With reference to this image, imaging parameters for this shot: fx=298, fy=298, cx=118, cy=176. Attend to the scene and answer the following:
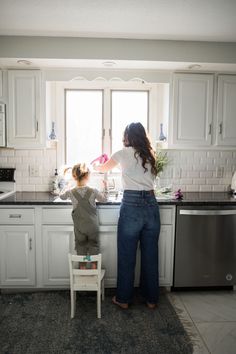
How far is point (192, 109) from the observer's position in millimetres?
3004

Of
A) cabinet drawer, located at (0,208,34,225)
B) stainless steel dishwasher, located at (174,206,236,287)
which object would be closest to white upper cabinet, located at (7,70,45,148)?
cabinet drawer, located at (0,208,34,225)

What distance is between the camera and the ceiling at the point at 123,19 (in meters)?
2.08

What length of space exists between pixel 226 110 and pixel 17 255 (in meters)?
2.47

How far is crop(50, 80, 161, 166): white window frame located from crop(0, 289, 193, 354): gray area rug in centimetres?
146

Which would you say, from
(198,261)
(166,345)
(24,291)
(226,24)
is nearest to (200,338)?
(166,345)

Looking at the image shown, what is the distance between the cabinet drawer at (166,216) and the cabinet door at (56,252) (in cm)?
83

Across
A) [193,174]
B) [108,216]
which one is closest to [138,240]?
[108,216]

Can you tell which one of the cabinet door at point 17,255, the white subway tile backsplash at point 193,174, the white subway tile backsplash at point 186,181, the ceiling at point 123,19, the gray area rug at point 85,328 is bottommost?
the gray area rug at point 85,328

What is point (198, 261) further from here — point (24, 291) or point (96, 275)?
point (24, 291)

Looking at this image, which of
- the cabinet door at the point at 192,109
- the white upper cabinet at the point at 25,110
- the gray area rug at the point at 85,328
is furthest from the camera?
the cabinet door at the point at 192,109

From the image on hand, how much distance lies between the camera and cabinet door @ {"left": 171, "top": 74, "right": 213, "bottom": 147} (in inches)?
117

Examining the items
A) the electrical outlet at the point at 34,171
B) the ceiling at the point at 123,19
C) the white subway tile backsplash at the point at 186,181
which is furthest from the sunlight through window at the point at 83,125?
the white subway tile backsplash at the point at 186,181

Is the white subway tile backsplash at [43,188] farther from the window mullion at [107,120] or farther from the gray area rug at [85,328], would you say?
the gray area rug at [85,328]

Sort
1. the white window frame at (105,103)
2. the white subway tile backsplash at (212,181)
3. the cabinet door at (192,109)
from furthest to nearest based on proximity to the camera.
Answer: the white subway tile backsplash at (212,181) → the white window frame at (105,103) → the cabinet door at (192,109)
